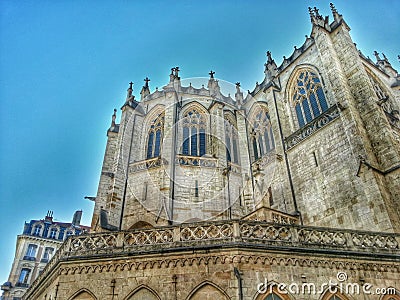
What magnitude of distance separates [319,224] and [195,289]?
7.59 meters

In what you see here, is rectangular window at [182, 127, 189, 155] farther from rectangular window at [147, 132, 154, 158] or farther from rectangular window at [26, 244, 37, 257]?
rectangular window at [26, 244, 37, 257]

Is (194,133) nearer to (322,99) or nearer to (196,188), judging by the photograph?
(196,188)

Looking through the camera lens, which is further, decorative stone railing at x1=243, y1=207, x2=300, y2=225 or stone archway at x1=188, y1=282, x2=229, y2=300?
decorative stone railing at x1=243, y1=207, x2=300, y2=225

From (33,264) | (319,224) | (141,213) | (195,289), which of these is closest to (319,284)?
(195,289)

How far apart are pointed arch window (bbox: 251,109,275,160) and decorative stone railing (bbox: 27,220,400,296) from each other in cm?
954

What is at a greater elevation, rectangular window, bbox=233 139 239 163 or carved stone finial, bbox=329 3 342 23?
carved stone finial, bbox=329 3 342 23

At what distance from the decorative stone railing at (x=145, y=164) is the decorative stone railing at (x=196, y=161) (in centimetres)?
103

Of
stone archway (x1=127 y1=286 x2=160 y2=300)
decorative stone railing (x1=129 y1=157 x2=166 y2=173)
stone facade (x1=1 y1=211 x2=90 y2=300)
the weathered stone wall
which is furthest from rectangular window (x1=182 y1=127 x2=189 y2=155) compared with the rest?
stone facade (x1=1 y1=211 x2=90 y2=300)

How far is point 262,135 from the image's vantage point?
63.8 ft

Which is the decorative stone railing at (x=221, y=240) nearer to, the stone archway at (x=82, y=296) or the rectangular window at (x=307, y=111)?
the stone archway at (x=82, y=296)

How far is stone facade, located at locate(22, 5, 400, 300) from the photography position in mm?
8039

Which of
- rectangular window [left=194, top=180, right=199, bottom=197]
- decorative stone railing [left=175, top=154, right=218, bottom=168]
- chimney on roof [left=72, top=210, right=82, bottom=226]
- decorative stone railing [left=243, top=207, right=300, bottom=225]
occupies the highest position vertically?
chimney on roof [left=72, top=210, right=82, bottom=226]

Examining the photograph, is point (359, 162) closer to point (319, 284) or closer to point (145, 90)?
point (319, 284)

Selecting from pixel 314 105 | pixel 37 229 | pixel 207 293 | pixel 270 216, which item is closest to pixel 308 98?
pixel 314 105
